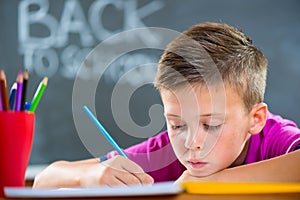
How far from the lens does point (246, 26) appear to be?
2.26 m

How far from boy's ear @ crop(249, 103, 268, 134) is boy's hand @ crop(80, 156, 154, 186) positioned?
0.89 feet

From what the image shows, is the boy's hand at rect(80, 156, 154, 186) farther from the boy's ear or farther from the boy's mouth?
the boy's ear

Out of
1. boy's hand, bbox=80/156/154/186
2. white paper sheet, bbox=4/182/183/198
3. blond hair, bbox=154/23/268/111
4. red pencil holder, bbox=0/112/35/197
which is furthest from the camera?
blond hair, bbox=154/23/268/111

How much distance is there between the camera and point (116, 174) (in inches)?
35.3

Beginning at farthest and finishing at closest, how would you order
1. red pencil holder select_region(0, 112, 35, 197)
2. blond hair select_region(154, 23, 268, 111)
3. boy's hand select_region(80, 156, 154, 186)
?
blond hair select_region(154, 23, 268, 111), boy's hand select_region(80, 156, 154, 186), red pencil holder select_region(0, 112, 35, 197)

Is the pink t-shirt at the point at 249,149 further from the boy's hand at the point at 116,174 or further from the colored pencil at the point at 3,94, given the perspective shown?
the colored pencil at the point at 3,94

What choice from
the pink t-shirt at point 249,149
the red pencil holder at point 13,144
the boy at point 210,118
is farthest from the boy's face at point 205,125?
the red pencil holder at point 13,144

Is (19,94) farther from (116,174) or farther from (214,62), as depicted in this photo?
(214,62)

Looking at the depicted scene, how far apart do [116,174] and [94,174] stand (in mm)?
111

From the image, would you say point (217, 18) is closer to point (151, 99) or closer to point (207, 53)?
point (151, 99)

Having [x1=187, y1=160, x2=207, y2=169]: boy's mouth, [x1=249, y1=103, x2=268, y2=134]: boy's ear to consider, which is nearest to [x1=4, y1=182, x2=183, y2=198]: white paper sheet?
[x1=187, y1=160, x2=207, y2=169]: boy's mouth

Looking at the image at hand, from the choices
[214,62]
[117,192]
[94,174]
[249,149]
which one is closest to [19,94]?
[117,192]

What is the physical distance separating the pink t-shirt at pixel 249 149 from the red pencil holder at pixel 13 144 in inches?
18.7

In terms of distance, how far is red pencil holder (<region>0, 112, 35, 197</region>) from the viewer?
68cm
